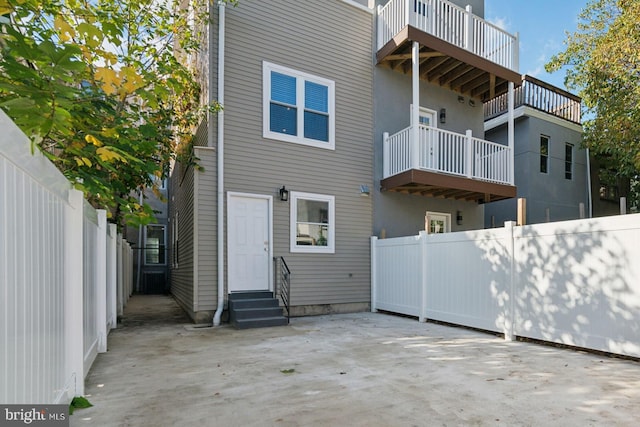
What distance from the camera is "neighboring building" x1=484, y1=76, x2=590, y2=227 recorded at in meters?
11.7

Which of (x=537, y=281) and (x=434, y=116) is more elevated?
(x=434, y=116)

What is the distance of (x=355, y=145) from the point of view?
8422 mm

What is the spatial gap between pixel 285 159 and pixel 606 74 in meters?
8.52

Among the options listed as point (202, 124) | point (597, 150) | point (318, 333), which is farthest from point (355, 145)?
point (597, 150)

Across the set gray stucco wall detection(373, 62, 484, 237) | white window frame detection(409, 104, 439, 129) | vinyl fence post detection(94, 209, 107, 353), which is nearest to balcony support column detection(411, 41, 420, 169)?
gray stucco wall detection(373, 62, 484, 237)

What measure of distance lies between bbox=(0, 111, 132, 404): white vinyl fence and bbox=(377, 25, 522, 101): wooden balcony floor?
24.1 feet

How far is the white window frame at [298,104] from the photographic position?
24.5 feet

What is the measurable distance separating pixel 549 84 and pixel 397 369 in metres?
12.4

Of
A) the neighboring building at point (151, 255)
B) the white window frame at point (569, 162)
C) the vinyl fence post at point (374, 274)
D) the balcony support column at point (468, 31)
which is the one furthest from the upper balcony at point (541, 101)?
the neighboring building at point (151, 255)

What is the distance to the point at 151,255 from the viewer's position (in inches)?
571

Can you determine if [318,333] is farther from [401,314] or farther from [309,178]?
[309,178]

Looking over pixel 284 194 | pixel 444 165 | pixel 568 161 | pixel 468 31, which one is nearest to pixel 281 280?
pixel 284 194

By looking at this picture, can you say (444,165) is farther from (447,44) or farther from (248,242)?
(248,242)

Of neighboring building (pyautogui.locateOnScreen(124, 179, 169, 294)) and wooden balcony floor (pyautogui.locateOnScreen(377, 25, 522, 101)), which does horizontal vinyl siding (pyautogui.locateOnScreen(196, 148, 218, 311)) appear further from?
neighboring building (pyautogui.locateOnScreen(124, 179, 169, 294))
